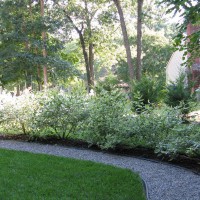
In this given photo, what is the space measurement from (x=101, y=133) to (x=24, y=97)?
2.95 meters

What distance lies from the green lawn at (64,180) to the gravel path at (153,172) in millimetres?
224

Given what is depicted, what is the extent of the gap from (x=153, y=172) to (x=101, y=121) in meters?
2.23

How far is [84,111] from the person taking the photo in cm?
781

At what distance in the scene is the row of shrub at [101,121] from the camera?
580 cm

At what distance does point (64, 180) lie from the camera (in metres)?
4.63

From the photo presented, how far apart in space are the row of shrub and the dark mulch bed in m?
0.12

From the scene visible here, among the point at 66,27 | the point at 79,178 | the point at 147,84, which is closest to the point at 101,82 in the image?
the point at 147,84

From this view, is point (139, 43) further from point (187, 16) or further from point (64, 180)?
point (187, 16)

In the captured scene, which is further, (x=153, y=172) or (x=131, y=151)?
(x=131, y=151)

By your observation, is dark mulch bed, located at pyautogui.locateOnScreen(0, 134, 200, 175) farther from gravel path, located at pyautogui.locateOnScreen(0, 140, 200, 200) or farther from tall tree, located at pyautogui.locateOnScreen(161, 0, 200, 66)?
tall tree, located at pyautogui.locateOnScreen(161, 0, 200, 66)

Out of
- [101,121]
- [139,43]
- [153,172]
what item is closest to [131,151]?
[101,121]

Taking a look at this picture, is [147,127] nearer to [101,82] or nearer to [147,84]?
[147,84]

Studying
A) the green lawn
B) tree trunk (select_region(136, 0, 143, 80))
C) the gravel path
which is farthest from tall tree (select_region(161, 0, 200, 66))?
tree trunk (select_region(136, 0, 143, 80))

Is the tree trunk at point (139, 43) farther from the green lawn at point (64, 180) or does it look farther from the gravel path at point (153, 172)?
the green lawn at point (64, 180)
